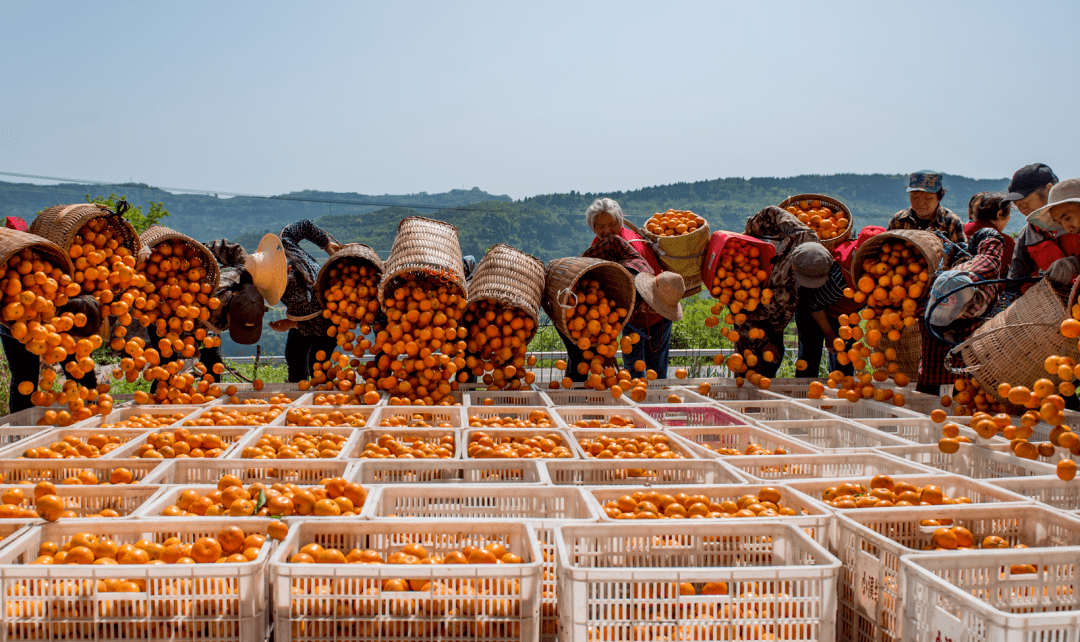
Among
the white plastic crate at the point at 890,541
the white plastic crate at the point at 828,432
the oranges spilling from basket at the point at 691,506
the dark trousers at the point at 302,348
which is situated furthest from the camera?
the dark trousers at the point at 302,348

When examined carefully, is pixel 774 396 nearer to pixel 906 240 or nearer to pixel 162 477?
pixel 906 240

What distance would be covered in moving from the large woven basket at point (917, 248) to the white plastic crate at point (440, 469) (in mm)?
2496

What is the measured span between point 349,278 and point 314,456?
1884mm

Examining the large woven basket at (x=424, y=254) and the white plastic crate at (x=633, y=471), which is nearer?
the white plastic crate at (x=633, y=471)

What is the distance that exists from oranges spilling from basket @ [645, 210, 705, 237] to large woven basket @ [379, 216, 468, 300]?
1637 mm

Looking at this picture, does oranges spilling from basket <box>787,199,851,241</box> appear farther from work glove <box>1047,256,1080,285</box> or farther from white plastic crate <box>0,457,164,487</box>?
white plastic crate <box>0,457,164,487</box>

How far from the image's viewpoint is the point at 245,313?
450cm

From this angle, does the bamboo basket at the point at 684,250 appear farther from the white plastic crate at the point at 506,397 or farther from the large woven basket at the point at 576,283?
the white plastic crate at the point at 506,397

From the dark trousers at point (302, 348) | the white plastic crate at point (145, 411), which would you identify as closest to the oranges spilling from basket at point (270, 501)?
the white plastic crate at point (145, 411)

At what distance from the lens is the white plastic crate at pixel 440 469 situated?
2.49m

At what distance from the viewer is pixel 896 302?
3828mm

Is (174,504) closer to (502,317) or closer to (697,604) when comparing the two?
(697,604)

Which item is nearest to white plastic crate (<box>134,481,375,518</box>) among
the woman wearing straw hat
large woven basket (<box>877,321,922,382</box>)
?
the woman wearing straw hat

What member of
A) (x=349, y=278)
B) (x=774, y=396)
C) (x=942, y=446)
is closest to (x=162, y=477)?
(x=349, y=278)
